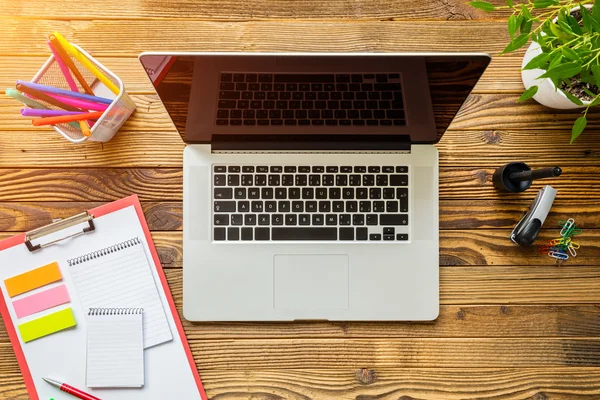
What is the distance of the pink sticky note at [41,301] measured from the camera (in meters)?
0.88

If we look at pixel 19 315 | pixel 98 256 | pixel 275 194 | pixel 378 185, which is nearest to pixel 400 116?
pixel 378 185

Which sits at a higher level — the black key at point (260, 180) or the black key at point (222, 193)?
the black key at point (260, 180)

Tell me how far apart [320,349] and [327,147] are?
409 mm

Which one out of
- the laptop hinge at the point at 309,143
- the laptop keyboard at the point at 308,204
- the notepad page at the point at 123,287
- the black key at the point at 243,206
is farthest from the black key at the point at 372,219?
the notepad page at the point at 123,287

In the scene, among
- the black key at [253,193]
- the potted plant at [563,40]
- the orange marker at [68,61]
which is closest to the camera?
the potted plant at [563,40]

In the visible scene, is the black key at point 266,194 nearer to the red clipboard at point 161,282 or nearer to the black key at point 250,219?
the black key at point 250,219

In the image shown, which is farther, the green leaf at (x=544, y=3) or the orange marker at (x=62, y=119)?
the orange marker at (x=62, y=119)

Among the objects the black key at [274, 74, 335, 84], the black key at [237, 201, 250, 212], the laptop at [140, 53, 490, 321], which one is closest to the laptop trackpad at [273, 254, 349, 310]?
the laptop at [140, 53, 490, 321]

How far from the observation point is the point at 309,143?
0.86m

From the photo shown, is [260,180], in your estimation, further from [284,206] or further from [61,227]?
[61,227]

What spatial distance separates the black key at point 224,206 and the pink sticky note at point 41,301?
1.14 feet

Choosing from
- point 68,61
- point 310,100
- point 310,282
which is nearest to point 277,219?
point 310,282

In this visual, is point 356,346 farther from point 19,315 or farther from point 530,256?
point 19,315

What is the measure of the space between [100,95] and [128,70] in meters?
0.08
